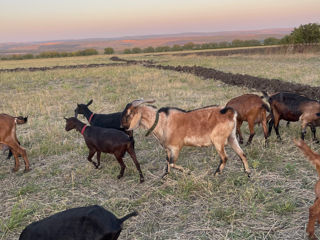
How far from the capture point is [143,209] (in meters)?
4.91

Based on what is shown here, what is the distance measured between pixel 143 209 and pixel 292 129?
5.89 meters

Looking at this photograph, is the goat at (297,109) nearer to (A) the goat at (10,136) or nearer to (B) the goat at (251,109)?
(B) the goat at (251,109)

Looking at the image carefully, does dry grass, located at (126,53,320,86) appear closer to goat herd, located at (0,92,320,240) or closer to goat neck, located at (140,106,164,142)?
goat herd, located at (0,92,320,240)

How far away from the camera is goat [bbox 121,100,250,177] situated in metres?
5.84

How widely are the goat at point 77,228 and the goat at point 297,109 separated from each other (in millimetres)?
5901

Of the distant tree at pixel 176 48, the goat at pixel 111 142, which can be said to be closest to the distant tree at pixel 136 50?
the distant tree at pixel 176 48

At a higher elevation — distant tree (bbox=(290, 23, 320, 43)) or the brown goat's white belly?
distant tree (bbox=(290, 23, 320, 43))

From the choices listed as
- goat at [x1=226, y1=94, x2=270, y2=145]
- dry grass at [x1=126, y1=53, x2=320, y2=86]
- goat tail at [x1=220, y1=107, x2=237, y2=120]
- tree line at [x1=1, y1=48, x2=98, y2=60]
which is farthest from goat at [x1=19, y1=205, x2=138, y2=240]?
tree line at [x1=1, y1=48, x2=98, y2=60]

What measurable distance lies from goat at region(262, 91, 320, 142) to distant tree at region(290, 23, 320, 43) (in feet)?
139

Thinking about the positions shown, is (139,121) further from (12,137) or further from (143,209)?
(12,137)

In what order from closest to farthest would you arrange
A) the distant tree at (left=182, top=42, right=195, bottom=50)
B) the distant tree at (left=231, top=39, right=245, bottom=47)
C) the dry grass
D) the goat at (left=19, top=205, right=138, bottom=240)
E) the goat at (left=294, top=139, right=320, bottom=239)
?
the goat at (left=19, top=205, right=138, bottom=240)
the goat at (left=294, top=139, right=320, bottom=239)
the dry grass
the distant tree at (left=231, top=39, right=245, bottom=47)
the distant tree at (left=182, top=42, right=195, bottom=50)

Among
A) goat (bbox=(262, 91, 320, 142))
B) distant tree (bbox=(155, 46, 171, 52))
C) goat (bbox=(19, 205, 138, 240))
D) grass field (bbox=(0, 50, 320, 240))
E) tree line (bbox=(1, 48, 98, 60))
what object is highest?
distant tree (bbox=(155, 46, 171, 52))

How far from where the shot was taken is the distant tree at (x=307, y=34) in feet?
140

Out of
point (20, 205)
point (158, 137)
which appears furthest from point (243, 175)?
point (20, 205)
